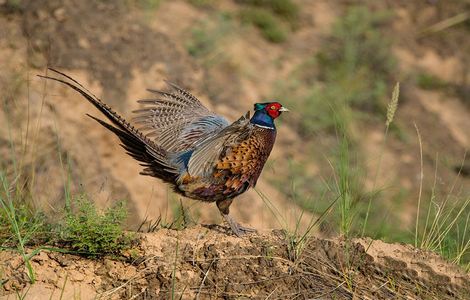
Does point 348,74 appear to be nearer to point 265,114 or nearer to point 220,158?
point 265,114

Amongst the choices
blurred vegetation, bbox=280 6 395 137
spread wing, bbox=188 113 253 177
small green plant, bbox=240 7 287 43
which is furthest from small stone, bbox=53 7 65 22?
spread wing, bbox=188 113 253 177

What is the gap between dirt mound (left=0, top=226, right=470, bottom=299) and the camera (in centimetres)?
391

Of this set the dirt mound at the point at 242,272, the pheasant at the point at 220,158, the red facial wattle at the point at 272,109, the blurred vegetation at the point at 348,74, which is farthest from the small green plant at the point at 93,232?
the blurred vegetation at the point at 348,74

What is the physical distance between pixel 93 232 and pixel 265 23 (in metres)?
8.02

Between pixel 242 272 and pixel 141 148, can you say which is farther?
pixel 141 148

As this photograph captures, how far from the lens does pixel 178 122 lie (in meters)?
5.56

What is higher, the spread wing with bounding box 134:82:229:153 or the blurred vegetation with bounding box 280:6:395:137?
the spread wing with bounding box 134:82:229:153

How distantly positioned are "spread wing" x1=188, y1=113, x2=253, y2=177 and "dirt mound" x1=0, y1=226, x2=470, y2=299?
0.67 meters

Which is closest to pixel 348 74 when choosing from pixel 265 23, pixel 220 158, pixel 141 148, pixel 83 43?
pixel 265 23

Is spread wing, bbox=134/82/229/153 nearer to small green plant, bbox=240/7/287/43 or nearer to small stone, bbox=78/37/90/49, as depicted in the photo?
small stone, bbox=78/37/90/49

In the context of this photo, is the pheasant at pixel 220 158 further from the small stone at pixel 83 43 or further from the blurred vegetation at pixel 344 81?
the blurred vegetation at pixel 344 81

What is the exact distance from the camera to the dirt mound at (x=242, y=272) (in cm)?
391

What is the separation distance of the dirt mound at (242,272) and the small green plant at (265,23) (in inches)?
299

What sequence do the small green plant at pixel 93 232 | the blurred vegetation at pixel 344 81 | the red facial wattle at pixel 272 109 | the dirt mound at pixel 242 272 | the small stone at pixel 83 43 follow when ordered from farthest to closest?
the blurred vegetation at pixel 344 81, the small stone at pixel 83 43, the red facial wattle at pixel 272 109, the small green plant at pixel 93 232, the dirt mound at pixel 242 272
